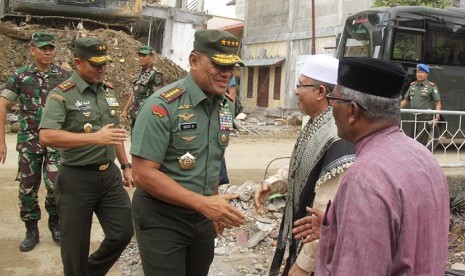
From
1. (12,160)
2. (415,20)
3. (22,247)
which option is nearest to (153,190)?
(22,247)

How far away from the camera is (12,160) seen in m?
8.70

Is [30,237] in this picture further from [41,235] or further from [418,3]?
[418,3]

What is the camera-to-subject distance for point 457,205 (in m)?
5.87

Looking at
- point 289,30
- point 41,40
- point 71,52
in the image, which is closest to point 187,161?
point 41,40

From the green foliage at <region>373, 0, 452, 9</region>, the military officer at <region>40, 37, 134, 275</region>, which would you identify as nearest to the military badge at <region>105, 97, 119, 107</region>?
the military officer at <region>40, 37, 134, 275</region>

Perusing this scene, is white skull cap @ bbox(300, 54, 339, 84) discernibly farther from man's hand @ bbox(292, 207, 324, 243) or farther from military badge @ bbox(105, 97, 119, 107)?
military badge @ bbox(105, 97, 119, 107)

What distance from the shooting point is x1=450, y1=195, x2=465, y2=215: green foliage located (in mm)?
5855

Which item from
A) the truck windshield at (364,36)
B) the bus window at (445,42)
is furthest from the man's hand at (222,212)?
the bus window at (445,42)

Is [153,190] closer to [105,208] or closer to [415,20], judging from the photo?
[105,208]

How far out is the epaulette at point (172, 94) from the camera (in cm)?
251

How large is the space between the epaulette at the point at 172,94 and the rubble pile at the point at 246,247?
217 cm

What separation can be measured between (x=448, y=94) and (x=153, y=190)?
33.8 ft

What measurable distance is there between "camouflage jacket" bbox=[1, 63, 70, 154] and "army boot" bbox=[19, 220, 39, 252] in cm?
69

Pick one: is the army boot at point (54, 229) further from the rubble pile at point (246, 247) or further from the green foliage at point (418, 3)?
the green foliage at point (418, 3)
